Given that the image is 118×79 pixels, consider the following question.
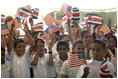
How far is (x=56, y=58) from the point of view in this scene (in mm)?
2135

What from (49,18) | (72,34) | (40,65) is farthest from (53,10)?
(40,65)

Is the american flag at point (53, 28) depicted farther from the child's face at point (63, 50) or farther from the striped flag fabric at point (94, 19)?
the striped flag fabric at point (94, 19)

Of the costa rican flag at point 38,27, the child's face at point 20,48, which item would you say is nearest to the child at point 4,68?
the child's face at point 20,48

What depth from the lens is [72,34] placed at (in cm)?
225

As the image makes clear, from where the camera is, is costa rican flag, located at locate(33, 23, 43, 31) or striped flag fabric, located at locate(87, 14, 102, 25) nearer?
costa rican flag, located at locate(33, 23, 43, 31)

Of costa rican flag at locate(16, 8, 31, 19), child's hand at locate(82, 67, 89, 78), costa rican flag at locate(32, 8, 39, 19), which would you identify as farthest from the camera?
costa rican flag at locate(32, 8, 39, 19)

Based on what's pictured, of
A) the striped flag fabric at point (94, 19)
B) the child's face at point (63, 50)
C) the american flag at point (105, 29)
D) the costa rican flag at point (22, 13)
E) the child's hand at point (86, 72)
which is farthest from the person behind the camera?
the striped flag fabric at point (94, 19)

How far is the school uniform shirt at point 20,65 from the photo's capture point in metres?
1.96

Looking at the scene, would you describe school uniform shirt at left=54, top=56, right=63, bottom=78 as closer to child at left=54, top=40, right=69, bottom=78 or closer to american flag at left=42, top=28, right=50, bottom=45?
child at left=54, top=40, right=69, bottom=78

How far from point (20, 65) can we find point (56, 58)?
18.4 inches

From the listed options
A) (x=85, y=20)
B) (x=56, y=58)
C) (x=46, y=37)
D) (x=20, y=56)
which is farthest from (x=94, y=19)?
(x=20, y=56)

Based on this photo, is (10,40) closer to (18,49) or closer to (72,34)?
(18,49)

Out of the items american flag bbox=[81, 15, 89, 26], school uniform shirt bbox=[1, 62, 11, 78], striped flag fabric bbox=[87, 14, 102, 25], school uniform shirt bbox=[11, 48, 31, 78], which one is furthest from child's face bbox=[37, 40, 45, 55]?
striped flag fabric bbox=[87, 14, 102, 25]

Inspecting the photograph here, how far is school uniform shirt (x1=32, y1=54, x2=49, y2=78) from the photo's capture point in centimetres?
201
